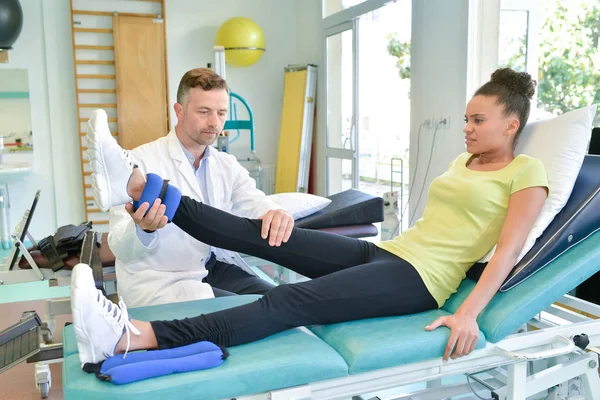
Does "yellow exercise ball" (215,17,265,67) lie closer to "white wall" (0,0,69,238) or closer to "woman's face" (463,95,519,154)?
"white wall" (0,0,69,238)

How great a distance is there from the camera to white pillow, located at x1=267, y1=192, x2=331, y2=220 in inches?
112

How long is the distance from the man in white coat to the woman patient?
297 mm

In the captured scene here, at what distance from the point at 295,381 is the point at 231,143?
4.78 metres

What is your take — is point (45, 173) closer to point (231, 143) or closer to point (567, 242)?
point (231, 143)

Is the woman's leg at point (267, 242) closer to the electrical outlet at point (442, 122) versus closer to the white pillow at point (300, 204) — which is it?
the white pillow at point (300, 204)

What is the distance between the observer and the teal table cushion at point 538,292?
145cm

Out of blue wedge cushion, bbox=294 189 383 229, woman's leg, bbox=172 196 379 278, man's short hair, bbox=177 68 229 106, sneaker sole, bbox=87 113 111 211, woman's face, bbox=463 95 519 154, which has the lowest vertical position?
blue wedge cushion, bbox=294 189 383 229

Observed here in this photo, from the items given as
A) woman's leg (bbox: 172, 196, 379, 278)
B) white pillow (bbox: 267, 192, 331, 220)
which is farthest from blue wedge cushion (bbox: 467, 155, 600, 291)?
white pillow (bbox: 267, 192, 331, 220)

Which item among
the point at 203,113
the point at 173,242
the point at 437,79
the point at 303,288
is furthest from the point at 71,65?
the point at 303,288

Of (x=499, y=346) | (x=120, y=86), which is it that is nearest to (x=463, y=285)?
(x=499, y=346)

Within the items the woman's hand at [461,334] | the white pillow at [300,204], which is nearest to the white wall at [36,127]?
the white pillow at [300,204]

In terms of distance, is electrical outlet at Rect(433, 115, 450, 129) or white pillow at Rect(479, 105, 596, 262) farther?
electrical outlet at Rect(433, 115, 450, 129)

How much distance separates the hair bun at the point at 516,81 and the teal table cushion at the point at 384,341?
0.74 m

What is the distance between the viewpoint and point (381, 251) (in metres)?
1.72
